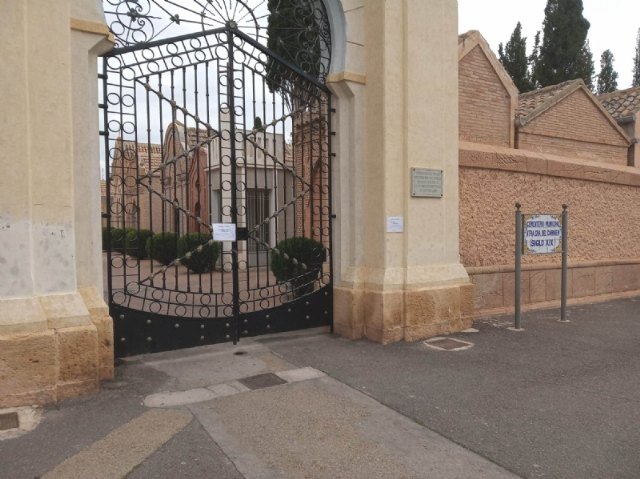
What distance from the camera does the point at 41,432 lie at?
11.9 feet

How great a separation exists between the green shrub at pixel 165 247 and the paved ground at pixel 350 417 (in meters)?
1.22

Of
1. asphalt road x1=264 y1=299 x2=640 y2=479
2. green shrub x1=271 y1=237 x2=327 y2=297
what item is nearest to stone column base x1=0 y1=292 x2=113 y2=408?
asphalt road x1=264 y1=299 x2=640 y2=479

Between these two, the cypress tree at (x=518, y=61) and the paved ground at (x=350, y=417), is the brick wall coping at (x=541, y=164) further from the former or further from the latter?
the cypress tree at (x=518, y=61)

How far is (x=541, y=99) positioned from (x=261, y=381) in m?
8.15

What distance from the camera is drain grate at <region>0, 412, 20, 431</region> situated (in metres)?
3.71

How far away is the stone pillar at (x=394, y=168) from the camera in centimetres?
615

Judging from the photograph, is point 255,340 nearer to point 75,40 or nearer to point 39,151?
point 39,151

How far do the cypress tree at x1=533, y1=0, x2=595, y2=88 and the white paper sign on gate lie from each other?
64.2 feet

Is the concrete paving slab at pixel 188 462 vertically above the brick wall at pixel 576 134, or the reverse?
the brick wall at pixel 576 134

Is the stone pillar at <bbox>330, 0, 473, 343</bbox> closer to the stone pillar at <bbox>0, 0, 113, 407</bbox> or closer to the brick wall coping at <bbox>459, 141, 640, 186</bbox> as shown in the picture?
the brick wall coping at <bbox>459, 141, 640, 186</bbox>

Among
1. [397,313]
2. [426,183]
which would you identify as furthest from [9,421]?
[426,183]

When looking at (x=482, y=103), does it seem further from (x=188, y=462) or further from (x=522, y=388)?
(x=188, y=462)

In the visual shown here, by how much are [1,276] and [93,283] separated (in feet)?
2.62

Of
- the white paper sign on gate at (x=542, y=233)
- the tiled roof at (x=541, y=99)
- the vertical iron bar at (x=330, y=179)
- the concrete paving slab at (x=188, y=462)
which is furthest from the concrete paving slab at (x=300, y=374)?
the tiled roof at (x=541, y=99)
